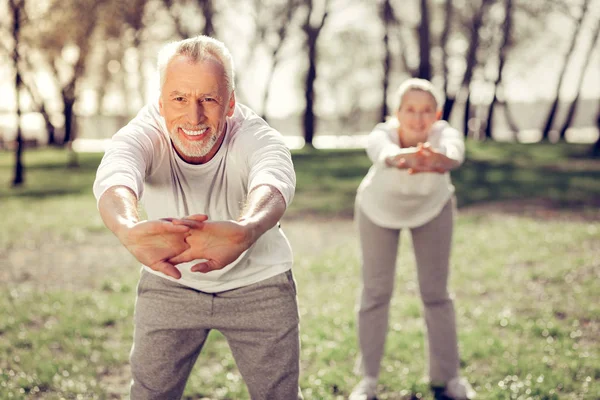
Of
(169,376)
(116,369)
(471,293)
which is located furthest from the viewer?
(471,293)

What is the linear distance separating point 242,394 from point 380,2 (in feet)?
87.8

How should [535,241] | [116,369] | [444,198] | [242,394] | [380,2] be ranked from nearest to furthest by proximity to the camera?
[444,198], [242,394], [116,369], [535,241], [380,2]

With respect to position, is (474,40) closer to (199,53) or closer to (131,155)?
(199,53)

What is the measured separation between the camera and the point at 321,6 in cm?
3044

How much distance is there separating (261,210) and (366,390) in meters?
2.67

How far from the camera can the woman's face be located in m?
4.06

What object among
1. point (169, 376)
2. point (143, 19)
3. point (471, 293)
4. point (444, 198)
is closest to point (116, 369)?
point (169, 376)

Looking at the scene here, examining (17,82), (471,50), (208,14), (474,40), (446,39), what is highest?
(208,14)

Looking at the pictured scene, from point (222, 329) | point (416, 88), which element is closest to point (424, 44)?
point (416, 88)

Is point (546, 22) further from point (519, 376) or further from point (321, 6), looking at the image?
point (519, 376)

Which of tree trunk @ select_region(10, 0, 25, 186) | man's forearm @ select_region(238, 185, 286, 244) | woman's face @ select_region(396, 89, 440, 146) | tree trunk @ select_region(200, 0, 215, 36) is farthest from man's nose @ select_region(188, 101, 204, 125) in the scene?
tree trunk @ select_region(200, 0, 215, 36)

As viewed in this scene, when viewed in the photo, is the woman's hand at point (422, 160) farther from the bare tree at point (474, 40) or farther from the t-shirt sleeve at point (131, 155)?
the bare tree at point (474, 40)

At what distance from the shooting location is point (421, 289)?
4.36m

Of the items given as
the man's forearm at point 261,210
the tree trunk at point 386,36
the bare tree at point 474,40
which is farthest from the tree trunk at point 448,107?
the man's forearm at point 261,210
